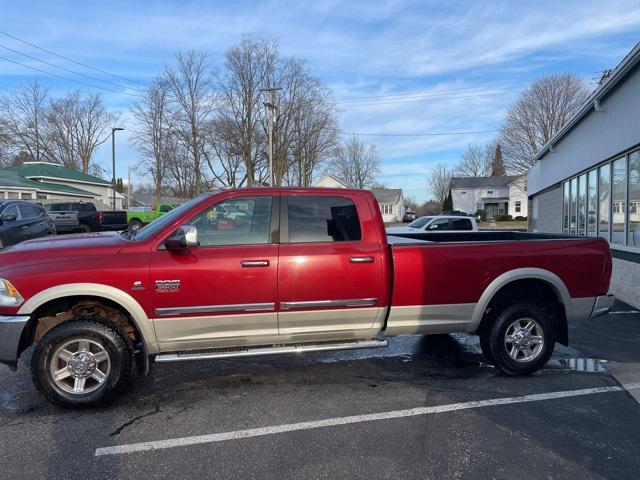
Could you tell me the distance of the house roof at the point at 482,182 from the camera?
75363 millimetres

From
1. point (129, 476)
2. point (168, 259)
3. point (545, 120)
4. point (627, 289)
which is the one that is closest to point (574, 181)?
point (627, 289)

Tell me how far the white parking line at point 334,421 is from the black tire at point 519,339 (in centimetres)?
52

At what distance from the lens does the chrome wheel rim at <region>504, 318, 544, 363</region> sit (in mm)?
5152

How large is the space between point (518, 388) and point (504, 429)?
3.41ft

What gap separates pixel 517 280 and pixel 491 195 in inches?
2978

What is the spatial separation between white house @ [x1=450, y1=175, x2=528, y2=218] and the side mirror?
71.3 meters

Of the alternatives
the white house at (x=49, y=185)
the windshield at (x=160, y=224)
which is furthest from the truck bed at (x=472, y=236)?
the white house at (x=49, y=185)

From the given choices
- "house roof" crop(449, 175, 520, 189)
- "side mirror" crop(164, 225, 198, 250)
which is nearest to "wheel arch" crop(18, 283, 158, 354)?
"side mirror" crop(164, 225, 198, 250)

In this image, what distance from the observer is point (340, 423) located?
3971 mm

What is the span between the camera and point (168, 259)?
169 inches

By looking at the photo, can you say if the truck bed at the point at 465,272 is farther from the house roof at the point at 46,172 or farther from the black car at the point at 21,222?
the house roof at the point at 46,172

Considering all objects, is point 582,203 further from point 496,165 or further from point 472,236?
point 496,165

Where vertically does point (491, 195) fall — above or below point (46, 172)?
above

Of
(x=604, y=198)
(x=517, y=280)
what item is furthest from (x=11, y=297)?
(x=604, y=198)
